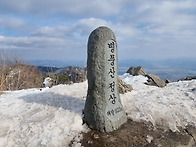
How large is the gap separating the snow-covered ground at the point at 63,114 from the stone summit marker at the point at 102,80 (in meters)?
0.33

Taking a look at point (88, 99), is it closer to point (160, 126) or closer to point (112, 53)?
point (112, 53)

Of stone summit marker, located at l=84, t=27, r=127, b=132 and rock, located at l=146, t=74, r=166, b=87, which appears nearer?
stone summit marker, located at l=84, t=27, r=127, b=132

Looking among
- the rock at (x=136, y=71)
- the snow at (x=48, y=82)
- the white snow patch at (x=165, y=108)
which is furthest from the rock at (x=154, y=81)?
the snow at (x=48, y=82)

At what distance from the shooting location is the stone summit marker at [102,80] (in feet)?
8.98

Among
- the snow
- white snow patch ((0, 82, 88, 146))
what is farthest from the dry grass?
white snow patch ((0, 82, 88, 146))

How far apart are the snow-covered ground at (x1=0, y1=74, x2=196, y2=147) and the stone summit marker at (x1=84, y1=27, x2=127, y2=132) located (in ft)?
1.08

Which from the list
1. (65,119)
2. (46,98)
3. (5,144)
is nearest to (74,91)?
(46,98)

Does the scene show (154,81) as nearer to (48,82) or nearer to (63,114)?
(48,82)

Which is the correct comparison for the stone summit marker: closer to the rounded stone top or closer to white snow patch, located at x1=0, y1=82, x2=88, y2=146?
the rounded stone top

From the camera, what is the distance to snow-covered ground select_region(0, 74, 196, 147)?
259cm

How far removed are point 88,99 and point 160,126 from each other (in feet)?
4.68

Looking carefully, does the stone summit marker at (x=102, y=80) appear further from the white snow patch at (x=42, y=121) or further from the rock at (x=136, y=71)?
the rock at (x=136, y=71)

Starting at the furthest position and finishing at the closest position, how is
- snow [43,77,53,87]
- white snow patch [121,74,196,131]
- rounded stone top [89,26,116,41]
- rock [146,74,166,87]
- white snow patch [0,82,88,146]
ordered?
snow [43,77,53,87]
rock [146,74,166,87]
white snow patch [121,74,196,131]
rounded stone top [89,26,116,41]
white snow patch [0,82,88,146]

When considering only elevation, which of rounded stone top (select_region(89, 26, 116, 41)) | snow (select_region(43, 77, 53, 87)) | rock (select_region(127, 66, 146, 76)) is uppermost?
rounded stone top (select_region(89, 26, 116, 41))
